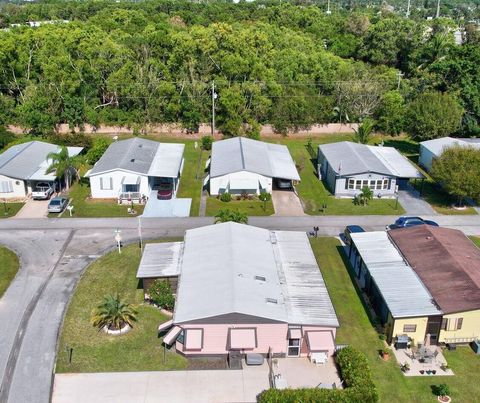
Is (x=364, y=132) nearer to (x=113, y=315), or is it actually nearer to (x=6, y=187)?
(x=6, y=187)

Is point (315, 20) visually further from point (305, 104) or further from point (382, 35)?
point (305, 104)

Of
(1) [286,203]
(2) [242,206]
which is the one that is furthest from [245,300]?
(1) [286,203]

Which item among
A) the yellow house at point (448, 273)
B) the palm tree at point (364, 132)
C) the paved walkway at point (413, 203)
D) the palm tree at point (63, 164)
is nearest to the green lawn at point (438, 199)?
the paved walkway at point (413, 203)

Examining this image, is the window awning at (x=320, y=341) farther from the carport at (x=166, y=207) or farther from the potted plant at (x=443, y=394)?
the carport at (x=166, y=207)

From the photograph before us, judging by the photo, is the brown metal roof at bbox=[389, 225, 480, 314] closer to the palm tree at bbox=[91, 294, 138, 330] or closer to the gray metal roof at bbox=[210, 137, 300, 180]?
the gray metal roof at bbox=[210, 137, 300, 180]

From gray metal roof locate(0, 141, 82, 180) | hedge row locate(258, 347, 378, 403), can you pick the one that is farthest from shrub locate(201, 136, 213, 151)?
hedge row locate(258, 347, 378, 403)

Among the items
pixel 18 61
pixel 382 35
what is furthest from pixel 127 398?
pixel 382 35
